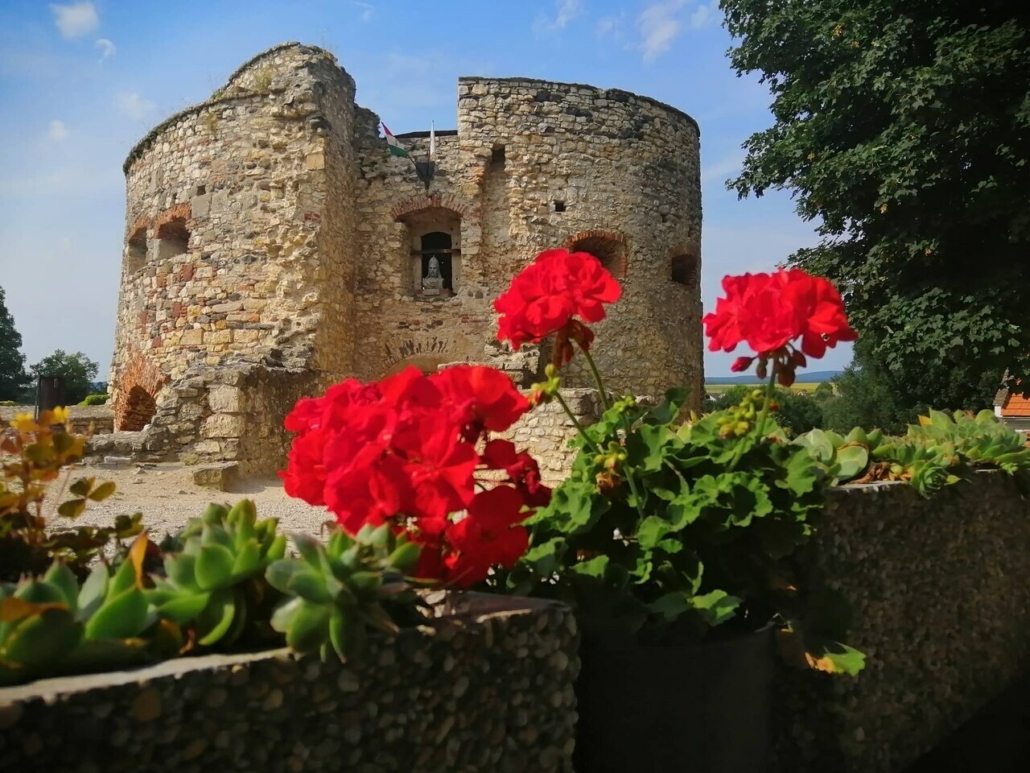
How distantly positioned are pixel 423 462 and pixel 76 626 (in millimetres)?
560

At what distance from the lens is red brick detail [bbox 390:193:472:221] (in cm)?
1124

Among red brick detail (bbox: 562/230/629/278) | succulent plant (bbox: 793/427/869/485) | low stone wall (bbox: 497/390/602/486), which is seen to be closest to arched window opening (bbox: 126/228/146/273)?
red brick detail (bbox: 562/230/629/278)

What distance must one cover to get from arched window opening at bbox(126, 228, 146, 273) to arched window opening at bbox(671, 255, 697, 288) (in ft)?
25.5

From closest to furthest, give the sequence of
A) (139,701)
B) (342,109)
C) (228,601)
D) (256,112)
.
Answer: (139,701), (228,601), (256,112), (342,109)

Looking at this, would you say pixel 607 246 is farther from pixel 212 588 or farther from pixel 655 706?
pixel 212 588

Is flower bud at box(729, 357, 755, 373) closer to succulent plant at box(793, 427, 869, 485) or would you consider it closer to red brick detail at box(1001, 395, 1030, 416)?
succulent plant at box(793, 427, 869, 485)

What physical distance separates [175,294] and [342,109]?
3228 mm

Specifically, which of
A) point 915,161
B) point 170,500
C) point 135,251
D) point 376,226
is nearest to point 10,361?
point 135,251

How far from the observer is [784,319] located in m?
1.83

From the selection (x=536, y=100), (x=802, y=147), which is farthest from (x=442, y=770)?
(x=536, y=100)

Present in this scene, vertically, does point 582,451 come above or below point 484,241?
below

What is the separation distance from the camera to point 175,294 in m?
10.6

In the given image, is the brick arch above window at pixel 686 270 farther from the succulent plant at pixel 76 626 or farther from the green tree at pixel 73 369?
the green tree at pixel 73 369

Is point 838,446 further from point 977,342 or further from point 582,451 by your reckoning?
point 977,342
